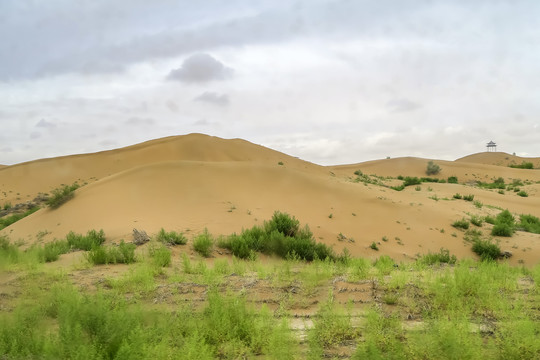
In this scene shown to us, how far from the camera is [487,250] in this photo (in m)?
15.3

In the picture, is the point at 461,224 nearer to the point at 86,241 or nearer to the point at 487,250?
the point at 487,250

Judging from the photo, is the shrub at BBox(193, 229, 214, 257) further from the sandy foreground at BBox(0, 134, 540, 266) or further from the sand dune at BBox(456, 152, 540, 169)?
the sand dune at BBox(456, 152, 540, 169)

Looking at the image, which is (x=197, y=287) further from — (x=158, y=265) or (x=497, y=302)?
(x=497, y=302)

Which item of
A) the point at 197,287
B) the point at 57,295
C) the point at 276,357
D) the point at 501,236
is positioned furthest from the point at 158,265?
the point at 501,236

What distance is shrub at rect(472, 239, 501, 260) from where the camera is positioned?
596 inches

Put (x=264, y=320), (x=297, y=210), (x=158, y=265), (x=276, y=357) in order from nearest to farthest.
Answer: (x=276, y=357) < (x=264, y=320) < (x=158, y=265) < (x=297, y=210)

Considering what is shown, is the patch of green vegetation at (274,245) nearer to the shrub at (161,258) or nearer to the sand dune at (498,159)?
the shrub at (161,258)

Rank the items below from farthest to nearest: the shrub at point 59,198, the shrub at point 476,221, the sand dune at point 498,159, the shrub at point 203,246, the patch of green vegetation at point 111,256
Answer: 1. the sand dune at point 498,159
2. the shrub at point 59,198
3. the shrub at point 476,221
4. the shrub at point 203,246
5. the patch of green vegetation at point 111,256

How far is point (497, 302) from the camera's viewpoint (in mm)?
6270

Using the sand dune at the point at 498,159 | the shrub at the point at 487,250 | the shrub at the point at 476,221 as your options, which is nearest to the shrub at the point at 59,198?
the shrub at the point at 487,250

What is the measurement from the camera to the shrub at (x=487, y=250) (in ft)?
49.7

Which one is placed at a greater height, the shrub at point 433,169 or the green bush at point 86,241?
the shrub at point 433,169

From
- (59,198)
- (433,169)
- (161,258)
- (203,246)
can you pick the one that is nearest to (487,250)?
(203,246)

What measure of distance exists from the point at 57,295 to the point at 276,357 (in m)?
3.53
